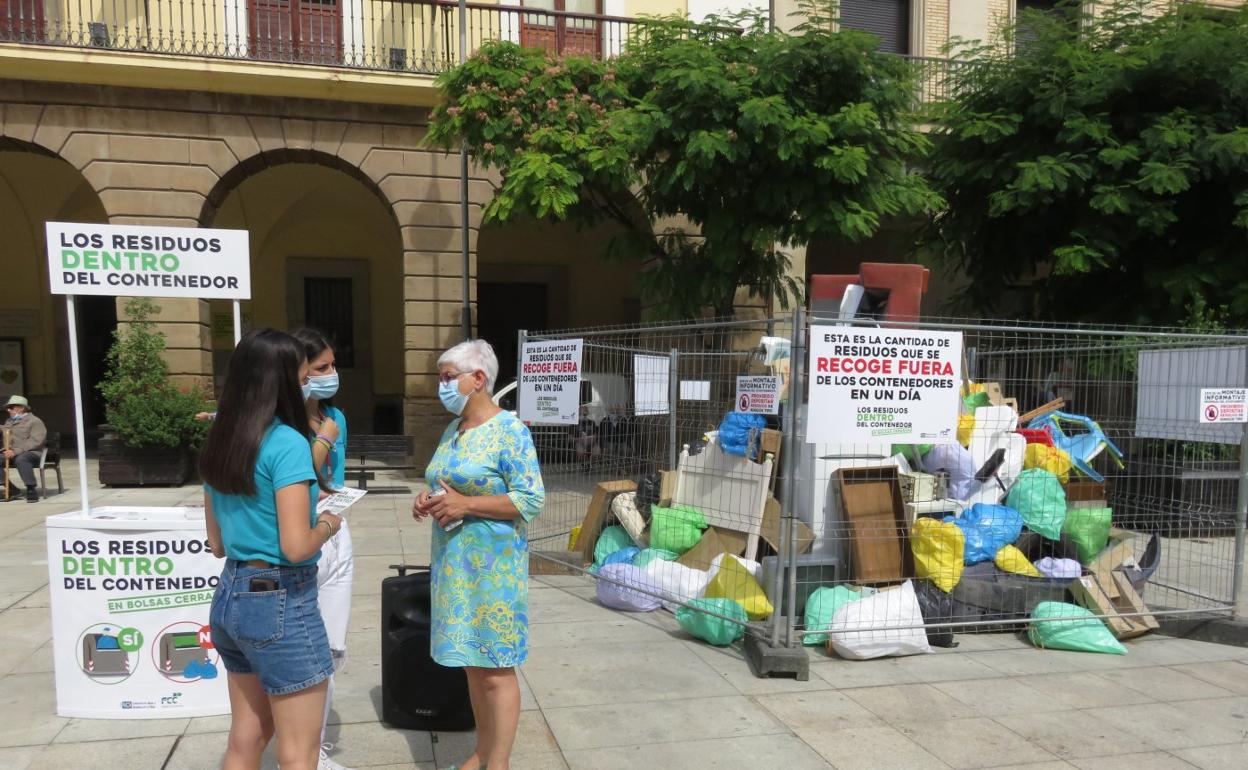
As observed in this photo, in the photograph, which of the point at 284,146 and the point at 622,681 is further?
the point at 284,146

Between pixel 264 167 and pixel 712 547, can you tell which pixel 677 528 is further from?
pixel 264 167

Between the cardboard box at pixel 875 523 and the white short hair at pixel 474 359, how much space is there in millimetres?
2784

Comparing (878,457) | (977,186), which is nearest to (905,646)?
(878,457)

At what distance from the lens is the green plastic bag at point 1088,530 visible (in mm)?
5852

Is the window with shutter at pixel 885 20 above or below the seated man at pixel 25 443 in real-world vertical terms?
above

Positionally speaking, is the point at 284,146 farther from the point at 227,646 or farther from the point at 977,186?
the point at 227,646

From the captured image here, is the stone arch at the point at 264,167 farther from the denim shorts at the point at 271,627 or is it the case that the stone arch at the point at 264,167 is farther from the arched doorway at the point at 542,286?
the denim shorts at the point at 271,627

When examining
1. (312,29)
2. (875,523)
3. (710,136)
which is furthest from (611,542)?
(312,29)

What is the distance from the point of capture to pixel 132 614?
12.7ft

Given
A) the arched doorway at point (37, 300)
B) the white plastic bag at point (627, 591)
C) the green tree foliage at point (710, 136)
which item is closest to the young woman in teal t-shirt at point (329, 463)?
the white plastic bag at point (627, 591)

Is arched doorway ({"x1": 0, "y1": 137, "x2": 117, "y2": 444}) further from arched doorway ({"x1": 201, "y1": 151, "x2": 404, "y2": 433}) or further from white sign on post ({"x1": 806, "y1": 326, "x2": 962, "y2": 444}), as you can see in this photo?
white sign on post ({"x1": 806, "y1": 326, "x2": 962, "y2": 444})

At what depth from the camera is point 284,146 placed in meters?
12.6

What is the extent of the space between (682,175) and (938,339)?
5310 millimetres

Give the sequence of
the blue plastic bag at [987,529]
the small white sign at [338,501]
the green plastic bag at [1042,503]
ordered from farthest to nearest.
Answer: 1. the green plastic bag at [1042,503]
2. the blue plastic bag at [987,529]
3. the small white sign at [338,501]
